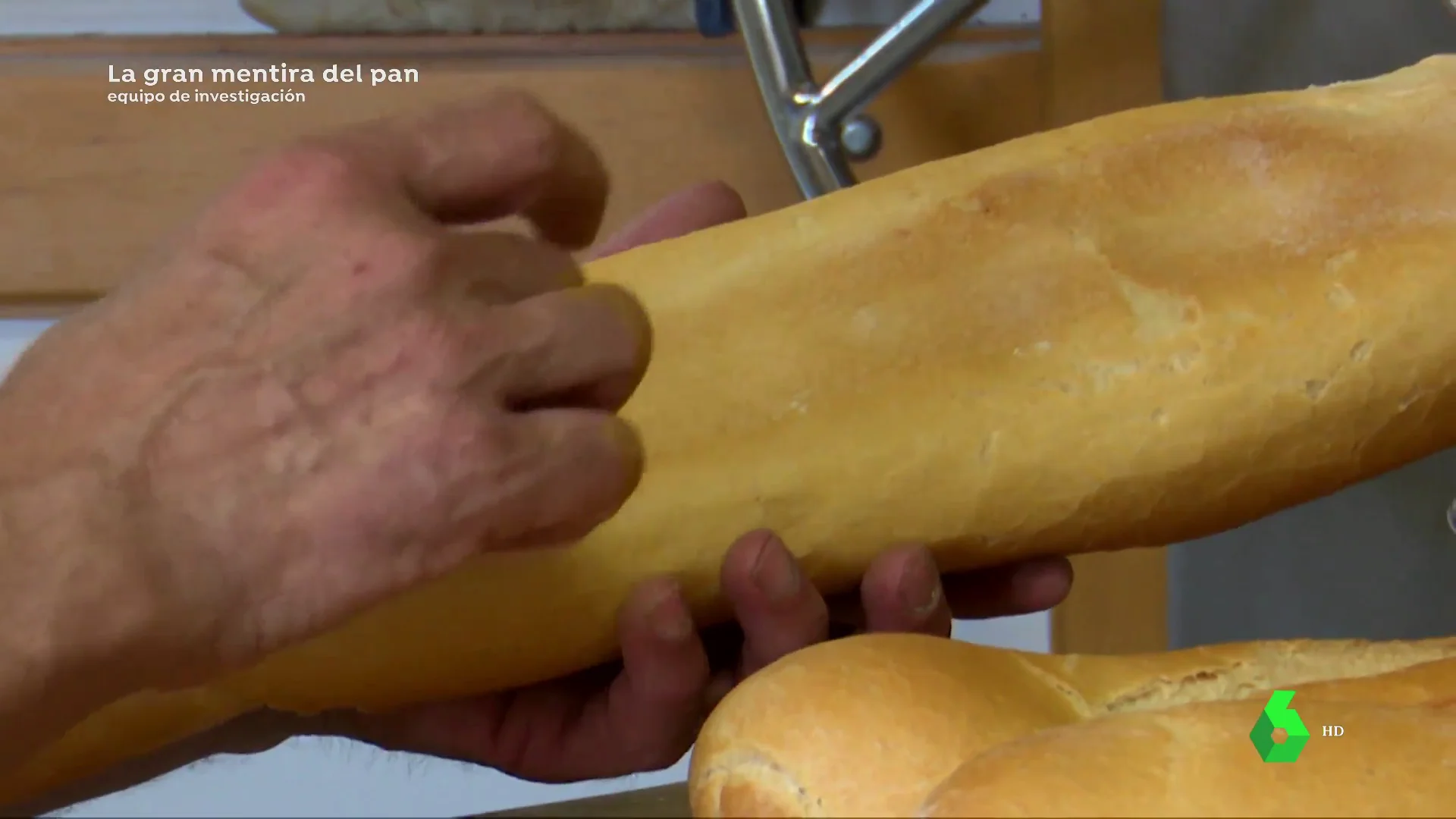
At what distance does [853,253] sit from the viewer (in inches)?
20.8

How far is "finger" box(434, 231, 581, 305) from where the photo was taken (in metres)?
0.39

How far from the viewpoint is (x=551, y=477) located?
39cm

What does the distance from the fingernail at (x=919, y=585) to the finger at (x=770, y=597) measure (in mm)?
41

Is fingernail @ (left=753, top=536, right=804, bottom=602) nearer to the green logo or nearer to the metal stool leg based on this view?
the green logo

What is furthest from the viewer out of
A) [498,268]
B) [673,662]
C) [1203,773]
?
[673,662]

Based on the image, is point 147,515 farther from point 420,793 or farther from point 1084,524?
point 420,793

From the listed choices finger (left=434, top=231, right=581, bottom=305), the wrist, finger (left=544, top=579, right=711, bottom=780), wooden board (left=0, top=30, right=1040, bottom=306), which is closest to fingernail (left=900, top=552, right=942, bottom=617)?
finger (left=544, top=579, right=711, bottom=780)

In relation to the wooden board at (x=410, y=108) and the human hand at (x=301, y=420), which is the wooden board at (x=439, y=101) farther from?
the human hand at (x=301, y=420)

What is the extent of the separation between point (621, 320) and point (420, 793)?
1012 mm

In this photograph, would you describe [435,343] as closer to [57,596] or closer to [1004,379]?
[57,596]

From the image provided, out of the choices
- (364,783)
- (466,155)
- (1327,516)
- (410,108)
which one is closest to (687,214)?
(466,155)

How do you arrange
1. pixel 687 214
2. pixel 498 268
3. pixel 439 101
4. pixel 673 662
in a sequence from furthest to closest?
1. pixel 439 101
2. pixel 687 214
3. pixel 673 662
4. pixel 498 268

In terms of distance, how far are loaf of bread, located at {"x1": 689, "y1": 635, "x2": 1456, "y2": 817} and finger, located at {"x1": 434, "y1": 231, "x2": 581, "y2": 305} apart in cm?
18

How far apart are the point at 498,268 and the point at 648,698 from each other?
25 centimetres
